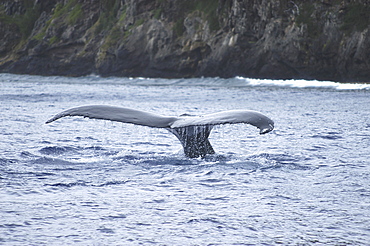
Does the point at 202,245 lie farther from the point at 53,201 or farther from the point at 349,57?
the point at 349,57

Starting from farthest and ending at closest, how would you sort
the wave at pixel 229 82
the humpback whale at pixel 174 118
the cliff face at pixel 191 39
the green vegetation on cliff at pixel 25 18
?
the green vegetation on cliff at pixel 25 18 → the cliff face at pixel 191 39 → the wave at pixel 229 82 → the humpback whale at pixel 174 118

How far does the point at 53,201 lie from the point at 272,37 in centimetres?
4832

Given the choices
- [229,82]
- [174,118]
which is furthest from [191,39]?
[174,118]

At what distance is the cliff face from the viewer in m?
51.0

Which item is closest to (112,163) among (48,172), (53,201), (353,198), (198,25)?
(48,172)

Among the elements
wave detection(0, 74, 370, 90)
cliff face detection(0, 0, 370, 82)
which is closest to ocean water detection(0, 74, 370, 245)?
wave detection(0, 74, 370, 90)

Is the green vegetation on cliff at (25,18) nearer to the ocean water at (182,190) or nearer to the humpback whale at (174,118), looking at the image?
the ocean water at (182,190)

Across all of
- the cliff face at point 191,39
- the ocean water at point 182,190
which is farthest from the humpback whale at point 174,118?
the cliff face at point 191,39

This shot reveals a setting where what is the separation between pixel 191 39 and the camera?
62875mm

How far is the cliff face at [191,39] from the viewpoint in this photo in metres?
51.0

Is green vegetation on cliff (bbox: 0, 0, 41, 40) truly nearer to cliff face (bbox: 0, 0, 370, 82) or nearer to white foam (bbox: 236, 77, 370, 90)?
cliff face (bbox: 0, 0, 370, 82)

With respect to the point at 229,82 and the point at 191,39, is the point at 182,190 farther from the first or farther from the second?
the point at 191,39

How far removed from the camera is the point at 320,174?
10031 millimetres

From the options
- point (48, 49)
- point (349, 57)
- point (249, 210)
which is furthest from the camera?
point (48, 49)
